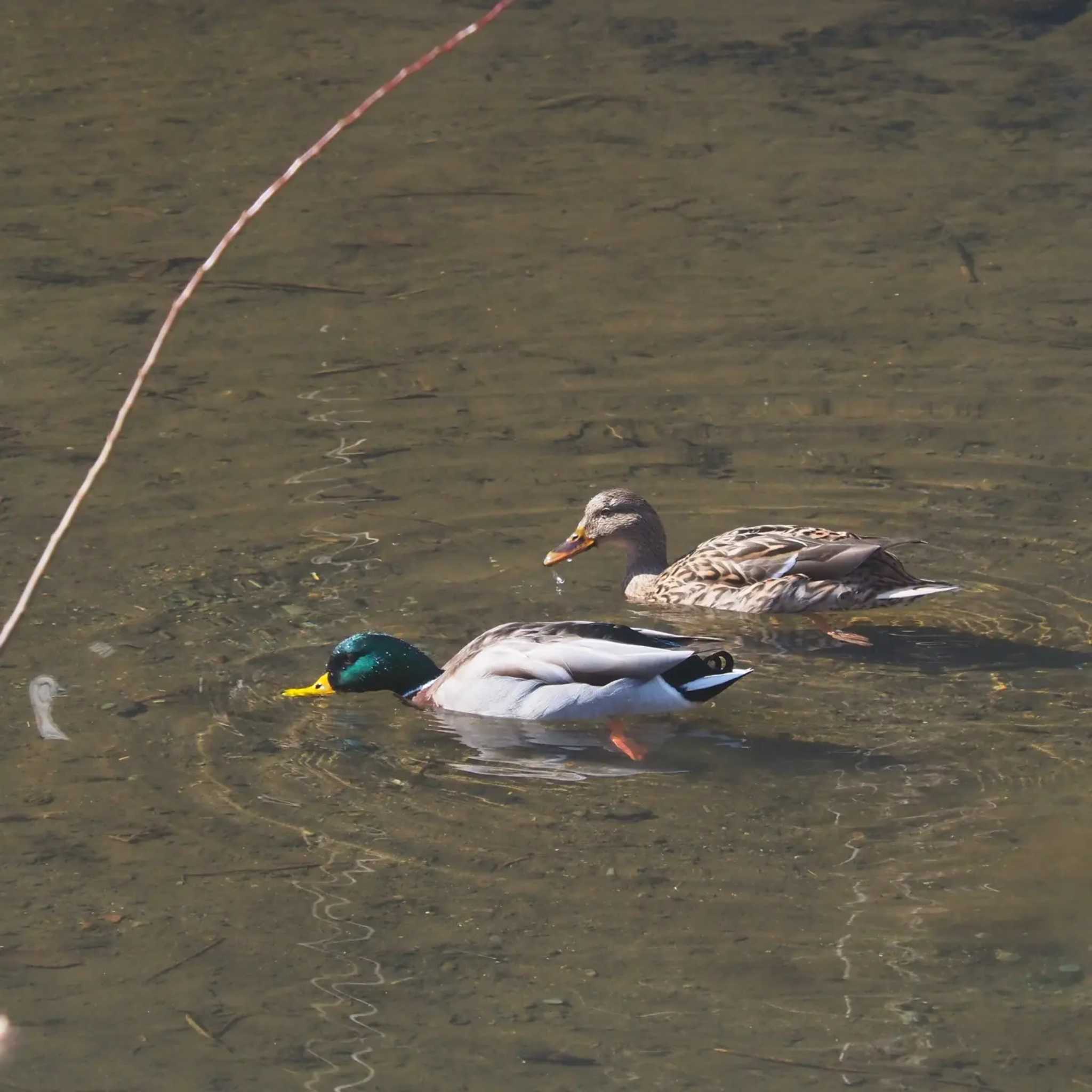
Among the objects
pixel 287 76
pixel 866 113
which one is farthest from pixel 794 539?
pixel 287 76

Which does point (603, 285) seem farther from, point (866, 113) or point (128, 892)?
point (128, 892)

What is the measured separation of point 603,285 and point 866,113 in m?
3.88

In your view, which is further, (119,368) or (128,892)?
(119,368)

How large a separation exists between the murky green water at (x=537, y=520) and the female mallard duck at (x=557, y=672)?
12cm

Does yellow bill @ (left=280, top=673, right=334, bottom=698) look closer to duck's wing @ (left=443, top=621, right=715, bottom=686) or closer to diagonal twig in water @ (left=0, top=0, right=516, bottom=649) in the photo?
duck's wing @ (left=443, top=621, right=715, bottom=686)

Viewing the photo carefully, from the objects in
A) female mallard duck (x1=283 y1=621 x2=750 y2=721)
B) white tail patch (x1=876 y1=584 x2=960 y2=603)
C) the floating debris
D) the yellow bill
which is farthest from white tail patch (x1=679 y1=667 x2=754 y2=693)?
the floating debris

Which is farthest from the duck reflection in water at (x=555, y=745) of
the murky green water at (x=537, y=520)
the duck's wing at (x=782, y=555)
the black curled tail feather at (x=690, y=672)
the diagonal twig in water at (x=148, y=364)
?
the diagonal twig in water at (x=148, y=364)

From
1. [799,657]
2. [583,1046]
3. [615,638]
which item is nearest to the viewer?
[583,1046]

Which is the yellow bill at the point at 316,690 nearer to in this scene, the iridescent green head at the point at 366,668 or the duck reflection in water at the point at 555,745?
the iridescent green head at the point at 366,668

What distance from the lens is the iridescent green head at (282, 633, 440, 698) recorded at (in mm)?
7758

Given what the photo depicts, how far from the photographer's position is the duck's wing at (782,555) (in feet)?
27.9

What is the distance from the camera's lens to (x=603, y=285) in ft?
39.5

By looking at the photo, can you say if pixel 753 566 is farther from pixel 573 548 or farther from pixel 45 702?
pixel 45 702

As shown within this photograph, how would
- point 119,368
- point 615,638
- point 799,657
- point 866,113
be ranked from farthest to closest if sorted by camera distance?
1. point 866,113
2. point 119,368
3. point 799,657
4. point 615,638
